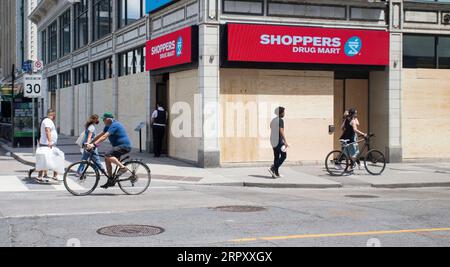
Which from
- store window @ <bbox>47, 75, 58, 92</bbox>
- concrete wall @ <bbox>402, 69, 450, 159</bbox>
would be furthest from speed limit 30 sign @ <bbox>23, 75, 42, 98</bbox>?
store window @ <bbox>47, 75, 58, 92</bbox>

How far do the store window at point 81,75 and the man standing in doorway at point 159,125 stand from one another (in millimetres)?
14573

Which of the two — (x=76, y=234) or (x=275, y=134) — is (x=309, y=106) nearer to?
(x=275, y=134)

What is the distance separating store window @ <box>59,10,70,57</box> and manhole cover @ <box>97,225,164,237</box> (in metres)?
33.4

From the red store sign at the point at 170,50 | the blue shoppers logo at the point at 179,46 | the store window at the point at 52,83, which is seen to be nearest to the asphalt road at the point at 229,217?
the red store sign at the point at 170,50

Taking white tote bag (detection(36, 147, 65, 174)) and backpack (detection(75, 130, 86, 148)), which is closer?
white tote bag (detection(36, 147, 65, 174))

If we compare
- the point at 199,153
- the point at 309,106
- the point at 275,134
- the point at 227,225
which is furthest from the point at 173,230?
the point at 309,106

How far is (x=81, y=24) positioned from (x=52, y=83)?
40.0 feet

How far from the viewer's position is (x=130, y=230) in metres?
8.52

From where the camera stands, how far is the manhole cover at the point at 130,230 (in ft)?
27.0

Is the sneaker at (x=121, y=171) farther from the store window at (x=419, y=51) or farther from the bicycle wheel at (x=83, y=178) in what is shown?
the store window at (x=419, y=51)

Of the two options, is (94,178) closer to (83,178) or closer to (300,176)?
(83,178)

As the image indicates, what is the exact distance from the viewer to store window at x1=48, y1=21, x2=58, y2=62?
44969 millimetres

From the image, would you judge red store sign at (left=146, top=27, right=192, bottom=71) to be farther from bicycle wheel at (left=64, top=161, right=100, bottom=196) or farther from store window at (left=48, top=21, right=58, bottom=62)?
store window at (left=48, top=21, right=58, bottom=62)

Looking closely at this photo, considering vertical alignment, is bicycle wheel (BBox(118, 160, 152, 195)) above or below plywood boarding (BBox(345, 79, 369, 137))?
below
